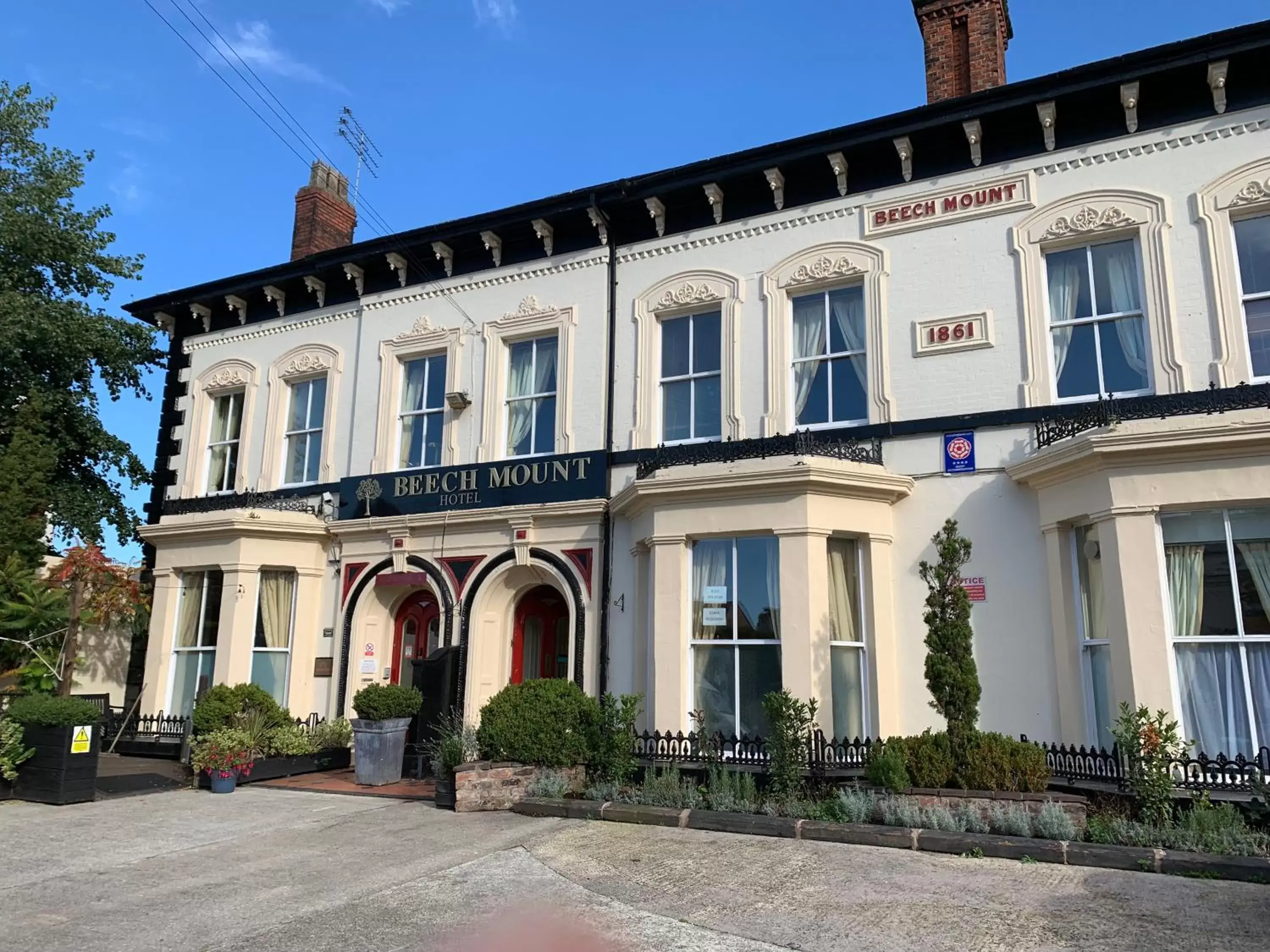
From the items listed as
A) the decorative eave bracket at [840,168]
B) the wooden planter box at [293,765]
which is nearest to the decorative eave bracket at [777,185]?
the decorative eave bracket at [840,168]

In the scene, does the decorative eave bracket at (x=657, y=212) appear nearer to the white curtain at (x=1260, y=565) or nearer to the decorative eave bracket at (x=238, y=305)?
the decorative eave bracket at (x=238, y=305)

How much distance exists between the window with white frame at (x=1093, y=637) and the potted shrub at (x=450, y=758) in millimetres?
6700

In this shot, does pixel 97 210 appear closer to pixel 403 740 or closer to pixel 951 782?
pixel 403 740

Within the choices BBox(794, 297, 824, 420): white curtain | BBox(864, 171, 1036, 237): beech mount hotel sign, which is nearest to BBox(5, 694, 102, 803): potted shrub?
BBox(794, 297, 824, 420): white curtain

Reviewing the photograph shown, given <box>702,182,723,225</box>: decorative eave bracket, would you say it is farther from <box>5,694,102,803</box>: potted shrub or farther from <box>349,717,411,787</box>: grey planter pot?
<box>5,694,102,803</box>: potted shrub

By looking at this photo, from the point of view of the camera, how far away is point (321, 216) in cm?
1814

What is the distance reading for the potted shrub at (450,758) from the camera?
10.5 metres

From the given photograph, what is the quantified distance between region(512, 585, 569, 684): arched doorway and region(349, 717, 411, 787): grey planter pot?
237 centimetres

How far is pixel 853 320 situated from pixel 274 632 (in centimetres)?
1002

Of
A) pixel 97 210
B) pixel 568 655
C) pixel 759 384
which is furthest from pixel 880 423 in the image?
pixel 97 210

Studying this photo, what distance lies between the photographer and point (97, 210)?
62.1 ft

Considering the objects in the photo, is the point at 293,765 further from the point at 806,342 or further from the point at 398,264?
the point at 806,342

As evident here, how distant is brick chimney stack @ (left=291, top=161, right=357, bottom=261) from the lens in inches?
711

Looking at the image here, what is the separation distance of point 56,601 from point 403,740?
6.81m
